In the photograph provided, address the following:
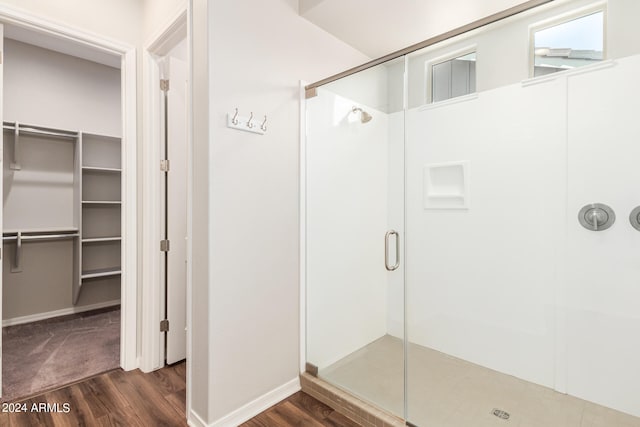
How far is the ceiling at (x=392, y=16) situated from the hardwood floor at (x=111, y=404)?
2658 mm

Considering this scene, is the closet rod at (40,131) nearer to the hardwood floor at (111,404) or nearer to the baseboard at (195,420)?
the hardwood floor at (111,404)

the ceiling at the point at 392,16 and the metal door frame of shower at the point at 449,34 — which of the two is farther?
the ceiling at the point at 392,16

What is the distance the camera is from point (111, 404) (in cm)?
188

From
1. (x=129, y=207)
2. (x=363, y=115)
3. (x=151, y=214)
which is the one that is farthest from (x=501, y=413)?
(x=129, y=207)

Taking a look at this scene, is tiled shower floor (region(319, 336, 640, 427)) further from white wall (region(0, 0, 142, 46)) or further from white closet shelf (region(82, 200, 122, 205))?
white closet shelf (region(82, 200, 122, 205))

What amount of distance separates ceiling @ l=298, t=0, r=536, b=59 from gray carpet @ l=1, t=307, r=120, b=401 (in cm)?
299

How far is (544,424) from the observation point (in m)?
1.66

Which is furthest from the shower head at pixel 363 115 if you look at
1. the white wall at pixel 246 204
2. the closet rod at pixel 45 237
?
the closet rod at pixel 45 237

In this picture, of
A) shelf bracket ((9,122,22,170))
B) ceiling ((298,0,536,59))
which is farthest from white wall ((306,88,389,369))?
shelf bracket ((9,122,22,170))

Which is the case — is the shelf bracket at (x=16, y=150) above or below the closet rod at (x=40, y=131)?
below

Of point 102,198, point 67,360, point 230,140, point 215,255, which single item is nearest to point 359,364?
point 215,255

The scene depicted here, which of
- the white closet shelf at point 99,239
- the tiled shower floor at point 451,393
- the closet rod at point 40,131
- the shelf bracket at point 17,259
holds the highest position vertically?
the closet rod at point 40,131

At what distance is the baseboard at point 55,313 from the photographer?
3098mm

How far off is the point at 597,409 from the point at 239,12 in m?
3.02
